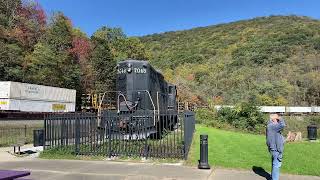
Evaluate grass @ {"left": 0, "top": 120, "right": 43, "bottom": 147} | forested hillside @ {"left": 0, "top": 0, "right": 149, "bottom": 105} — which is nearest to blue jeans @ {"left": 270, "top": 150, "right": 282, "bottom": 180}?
grass @ {"left": 0, "top": 120, "right": 43, "bottom": 147}

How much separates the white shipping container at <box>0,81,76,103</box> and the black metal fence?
60.5 feet

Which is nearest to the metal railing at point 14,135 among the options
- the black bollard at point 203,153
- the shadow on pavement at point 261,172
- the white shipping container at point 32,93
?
the white shipping container at point 32,93

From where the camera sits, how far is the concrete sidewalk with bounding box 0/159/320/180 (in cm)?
1291

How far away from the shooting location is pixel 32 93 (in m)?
38.7

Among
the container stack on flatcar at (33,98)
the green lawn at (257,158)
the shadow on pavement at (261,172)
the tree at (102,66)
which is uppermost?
the tree at (102,66)

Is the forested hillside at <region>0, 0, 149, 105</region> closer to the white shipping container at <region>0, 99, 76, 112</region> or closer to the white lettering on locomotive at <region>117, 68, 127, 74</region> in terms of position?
the white shipping container at <region>0, 99, 76, 112</region>

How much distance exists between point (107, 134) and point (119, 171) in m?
4.35

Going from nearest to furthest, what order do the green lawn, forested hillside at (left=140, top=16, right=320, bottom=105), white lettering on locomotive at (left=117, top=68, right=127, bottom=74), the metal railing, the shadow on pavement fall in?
the shadow on pavement
the green lawn
white lettering on locomotive at (left=117, top=68, right=127, bottom=74)
the metal railing
forested hillside at (left=140, top=16, right=320, bottom=105)

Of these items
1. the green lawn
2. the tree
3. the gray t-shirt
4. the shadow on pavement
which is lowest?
the shadow on pavement

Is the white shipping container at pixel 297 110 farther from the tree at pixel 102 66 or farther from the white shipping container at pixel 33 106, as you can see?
the white shipping container at pixel 33 106

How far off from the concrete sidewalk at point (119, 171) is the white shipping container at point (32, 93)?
20788 mm

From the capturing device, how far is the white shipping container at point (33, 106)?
35.3m

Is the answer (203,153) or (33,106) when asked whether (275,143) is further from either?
(33,106)

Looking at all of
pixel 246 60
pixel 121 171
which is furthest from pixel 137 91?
pixel 246 60
